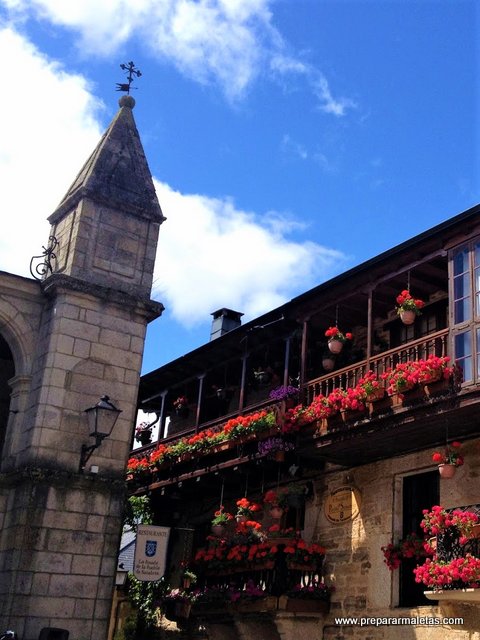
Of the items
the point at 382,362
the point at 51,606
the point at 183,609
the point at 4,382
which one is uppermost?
the point at 382,362

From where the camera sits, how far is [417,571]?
11688mm

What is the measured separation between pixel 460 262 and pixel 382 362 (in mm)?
2547

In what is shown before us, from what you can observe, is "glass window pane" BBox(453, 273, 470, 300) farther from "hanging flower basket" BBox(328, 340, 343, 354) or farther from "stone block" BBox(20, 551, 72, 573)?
"stone block" BBox(20, 551, 72, 573)

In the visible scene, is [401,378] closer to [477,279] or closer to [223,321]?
[477,279]

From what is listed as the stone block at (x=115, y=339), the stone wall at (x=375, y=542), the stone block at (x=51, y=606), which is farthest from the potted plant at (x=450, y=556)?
the stone block at (x=115, y=339)

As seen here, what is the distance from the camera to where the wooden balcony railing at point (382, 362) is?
12617mm

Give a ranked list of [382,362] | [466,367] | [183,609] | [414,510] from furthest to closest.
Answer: [183,609], [382,362], [414,510], [466,367]

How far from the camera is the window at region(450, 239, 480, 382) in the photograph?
11.6m

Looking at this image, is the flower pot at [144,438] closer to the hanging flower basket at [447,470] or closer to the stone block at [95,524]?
the stone block at [95,524]

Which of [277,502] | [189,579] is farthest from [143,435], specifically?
[277,502]

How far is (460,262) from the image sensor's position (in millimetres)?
12609

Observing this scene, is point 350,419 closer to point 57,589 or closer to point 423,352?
point 423,352

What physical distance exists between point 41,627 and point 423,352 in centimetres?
718

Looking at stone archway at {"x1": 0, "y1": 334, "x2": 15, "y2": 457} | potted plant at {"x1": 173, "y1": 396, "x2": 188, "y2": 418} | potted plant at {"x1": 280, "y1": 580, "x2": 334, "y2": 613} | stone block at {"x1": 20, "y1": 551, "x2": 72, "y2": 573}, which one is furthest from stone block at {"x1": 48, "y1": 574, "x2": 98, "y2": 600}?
potted plant at {"x1": 173, "y1": 396, "x2": 188, "y2": 418}
